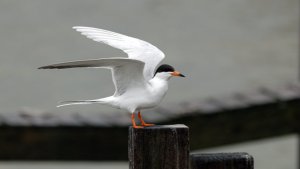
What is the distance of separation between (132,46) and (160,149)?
791 mm

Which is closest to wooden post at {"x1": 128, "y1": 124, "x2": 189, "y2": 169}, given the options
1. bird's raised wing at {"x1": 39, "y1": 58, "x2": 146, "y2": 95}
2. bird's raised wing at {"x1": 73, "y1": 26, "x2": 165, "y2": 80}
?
bird's raised wing at {"x1": 39, "y1": 58, "x2": 146, "y2": 95}

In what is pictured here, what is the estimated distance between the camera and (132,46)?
254 cm

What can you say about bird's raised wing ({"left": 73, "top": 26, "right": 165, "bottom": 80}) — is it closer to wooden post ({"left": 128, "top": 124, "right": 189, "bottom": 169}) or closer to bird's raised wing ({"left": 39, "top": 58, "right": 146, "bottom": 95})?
bird's raised wing ({"left": 39, "top": 58, "right": 146, "bottom": 95})

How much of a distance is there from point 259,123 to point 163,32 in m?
5.26

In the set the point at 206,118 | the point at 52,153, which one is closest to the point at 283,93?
the point at 206,118

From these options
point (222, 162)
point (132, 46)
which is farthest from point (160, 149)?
point (132, 46)

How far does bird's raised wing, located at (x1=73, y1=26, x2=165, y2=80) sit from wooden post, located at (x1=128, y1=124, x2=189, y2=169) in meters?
0.58

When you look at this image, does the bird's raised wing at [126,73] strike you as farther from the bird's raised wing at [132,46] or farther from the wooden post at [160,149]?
the wooden post at [160,149]

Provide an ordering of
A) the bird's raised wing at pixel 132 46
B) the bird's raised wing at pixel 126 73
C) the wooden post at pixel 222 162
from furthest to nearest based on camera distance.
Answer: the bird's raised wing at pixel 132 46 < the bird's raised wing at pixel 126 73 < the wooden post at pixel 222 162

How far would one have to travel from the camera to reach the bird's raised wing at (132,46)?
2420mm

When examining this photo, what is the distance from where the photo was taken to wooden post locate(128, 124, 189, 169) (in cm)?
181

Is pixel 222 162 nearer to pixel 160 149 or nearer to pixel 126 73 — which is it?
pixel 160 149

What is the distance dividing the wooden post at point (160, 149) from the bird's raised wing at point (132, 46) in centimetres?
58

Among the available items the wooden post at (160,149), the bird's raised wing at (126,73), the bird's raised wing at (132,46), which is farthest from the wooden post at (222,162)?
the bird's raised wing at (132,46)
